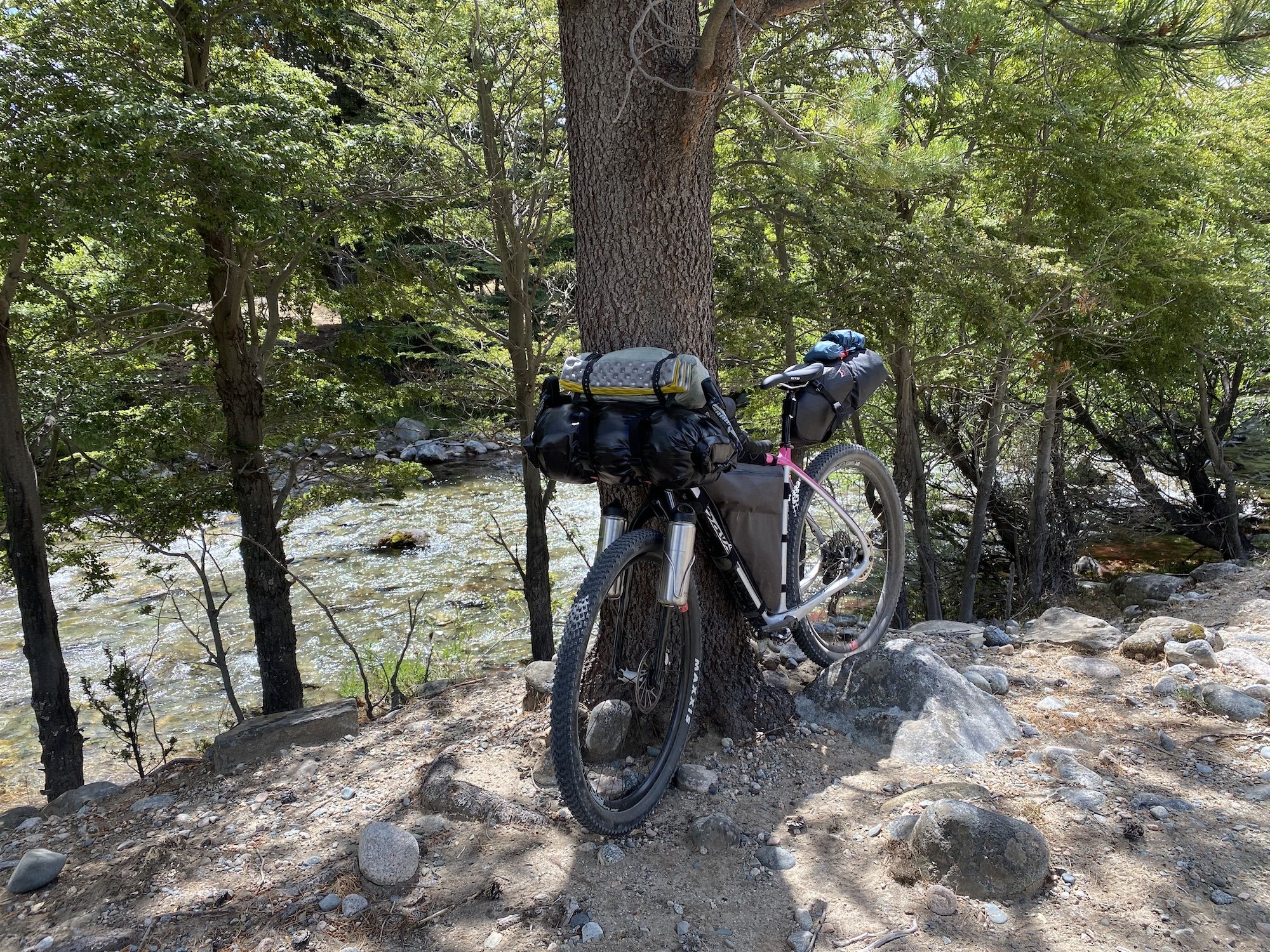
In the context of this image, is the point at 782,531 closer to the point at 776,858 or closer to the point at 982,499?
the point at 776,858

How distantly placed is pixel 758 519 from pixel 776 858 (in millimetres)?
1138

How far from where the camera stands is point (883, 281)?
538 cm

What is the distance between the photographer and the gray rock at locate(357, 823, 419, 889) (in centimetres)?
231

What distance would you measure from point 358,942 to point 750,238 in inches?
218

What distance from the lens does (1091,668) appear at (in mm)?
3654

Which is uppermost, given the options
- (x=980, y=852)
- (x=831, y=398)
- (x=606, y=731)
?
(x=831, y=398)

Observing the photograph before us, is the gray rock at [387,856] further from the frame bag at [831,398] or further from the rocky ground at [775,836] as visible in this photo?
the frame bag at [831,398]

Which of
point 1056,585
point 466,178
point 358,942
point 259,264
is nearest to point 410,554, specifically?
point 259,264

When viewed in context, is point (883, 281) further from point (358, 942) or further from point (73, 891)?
point (73, 891)

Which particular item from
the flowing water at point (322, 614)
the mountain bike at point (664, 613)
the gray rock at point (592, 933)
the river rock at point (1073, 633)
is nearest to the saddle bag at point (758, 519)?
the mountain bike at point (664, 613)

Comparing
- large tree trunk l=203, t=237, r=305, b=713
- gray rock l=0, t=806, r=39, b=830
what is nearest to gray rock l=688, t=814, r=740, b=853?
gray rock l=0, t=806, r=39, b=830

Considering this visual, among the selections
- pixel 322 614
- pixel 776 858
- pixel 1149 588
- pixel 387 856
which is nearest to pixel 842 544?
pixel 776 858

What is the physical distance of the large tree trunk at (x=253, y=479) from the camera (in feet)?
20.8

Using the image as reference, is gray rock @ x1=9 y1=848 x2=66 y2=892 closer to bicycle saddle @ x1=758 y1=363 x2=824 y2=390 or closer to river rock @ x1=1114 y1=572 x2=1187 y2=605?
bicycle saddle @ x1=758 y1=363 x2=824 y2=390
